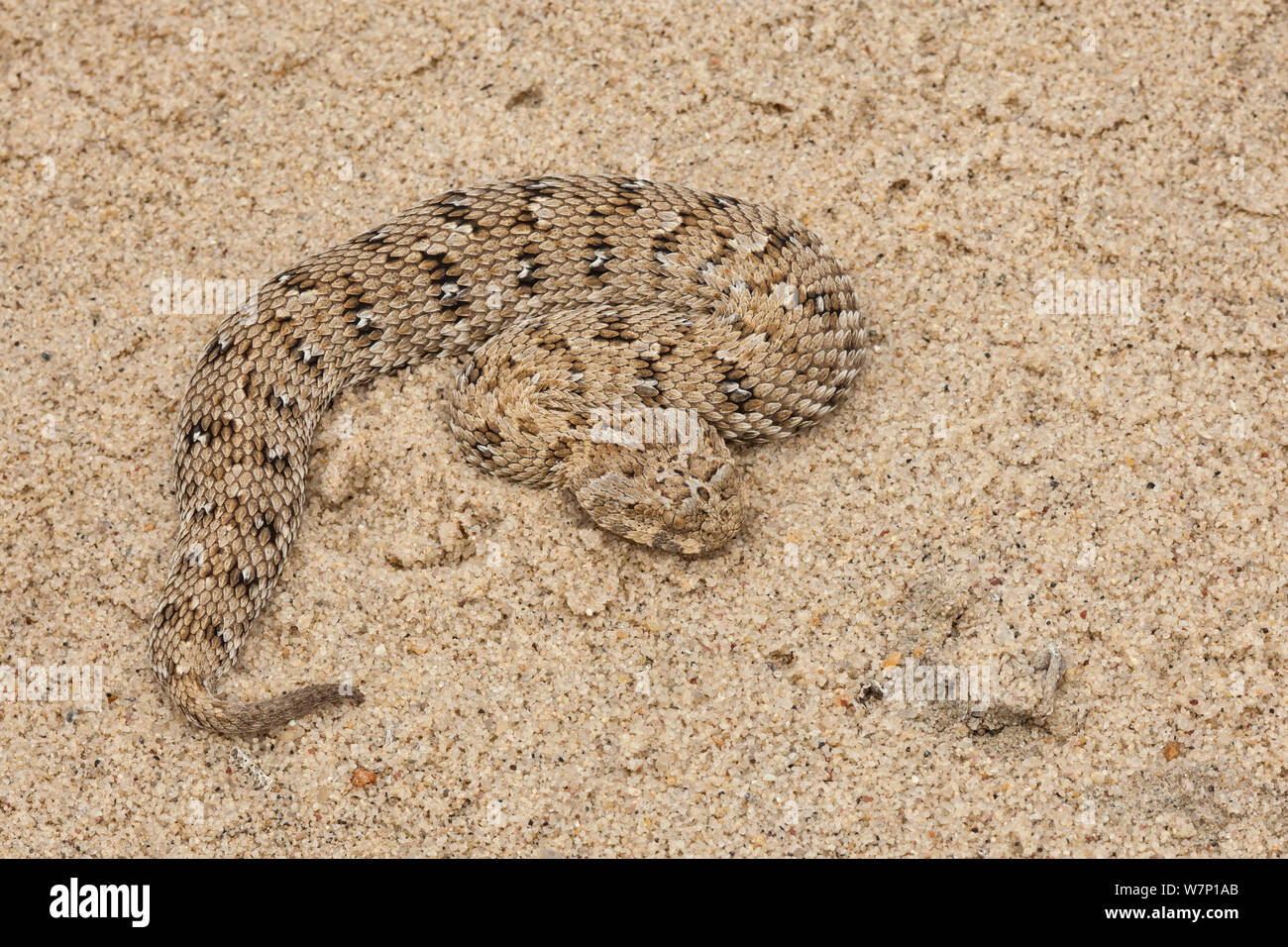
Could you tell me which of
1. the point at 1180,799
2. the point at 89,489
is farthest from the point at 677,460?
the point at 89,489

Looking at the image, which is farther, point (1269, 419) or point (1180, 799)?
point (1269, 419)

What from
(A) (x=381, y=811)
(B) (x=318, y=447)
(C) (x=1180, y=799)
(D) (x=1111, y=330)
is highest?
(D) (x=1111, y=330)

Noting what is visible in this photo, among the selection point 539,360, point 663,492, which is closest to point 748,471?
point 663,492

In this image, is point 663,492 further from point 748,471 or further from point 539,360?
point 539,360

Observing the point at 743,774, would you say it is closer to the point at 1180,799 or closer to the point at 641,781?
the point at 641,781

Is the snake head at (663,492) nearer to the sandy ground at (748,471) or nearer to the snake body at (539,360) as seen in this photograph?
the snake body at (539,360)

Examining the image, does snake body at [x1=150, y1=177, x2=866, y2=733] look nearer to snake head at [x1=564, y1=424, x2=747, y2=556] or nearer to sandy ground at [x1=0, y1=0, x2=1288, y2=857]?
snake head at [x1=564, y1=424, x2=747, y2=556]
